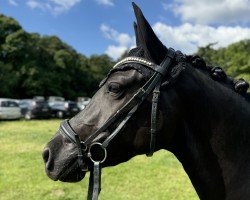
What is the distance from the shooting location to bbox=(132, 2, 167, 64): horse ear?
99.5 inches

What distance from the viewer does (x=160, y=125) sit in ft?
8.33

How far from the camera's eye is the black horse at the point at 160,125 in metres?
2.53

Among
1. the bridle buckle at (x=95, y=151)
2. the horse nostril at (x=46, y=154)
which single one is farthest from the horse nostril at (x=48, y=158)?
the bridle buckle at (x=95, y=151)

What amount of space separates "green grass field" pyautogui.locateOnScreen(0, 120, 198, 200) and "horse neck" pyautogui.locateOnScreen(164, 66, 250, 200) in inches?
245

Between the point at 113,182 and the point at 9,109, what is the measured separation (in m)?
25.6

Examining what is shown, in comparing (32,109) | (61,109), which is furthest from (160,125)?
(61,109)

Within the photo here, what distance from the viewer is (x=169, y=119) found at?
2547mm

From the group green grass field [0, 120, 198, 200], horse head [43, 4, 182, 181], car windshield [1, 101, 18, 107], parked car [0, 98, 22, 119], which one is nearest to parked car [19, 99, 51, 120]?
parked car [0, 98, 22, 119]

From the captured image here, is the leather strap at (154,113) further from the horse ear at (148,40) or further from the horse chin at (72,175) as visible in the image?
the horse chin at (72,175)

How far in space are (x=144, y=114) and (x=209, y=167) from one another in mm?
520

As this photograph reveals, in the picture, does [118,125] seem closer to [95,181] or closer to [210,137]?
[95,181]

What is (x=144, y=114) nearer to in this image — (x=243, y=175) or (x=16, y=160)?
(x=243, y=175)

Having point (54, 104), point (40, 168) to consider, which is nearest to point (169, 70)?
point (40, 168)

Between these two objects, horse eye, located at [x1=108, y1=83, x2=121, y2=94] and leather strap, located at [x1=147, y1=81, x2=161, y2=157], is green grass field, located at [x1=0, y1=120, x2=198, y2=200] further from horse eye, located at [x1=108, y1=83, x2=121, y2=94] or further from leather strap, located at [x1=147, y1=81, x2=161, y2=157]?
horse eye, located at [x1=108, y1=83, x2=121, y2=94]
